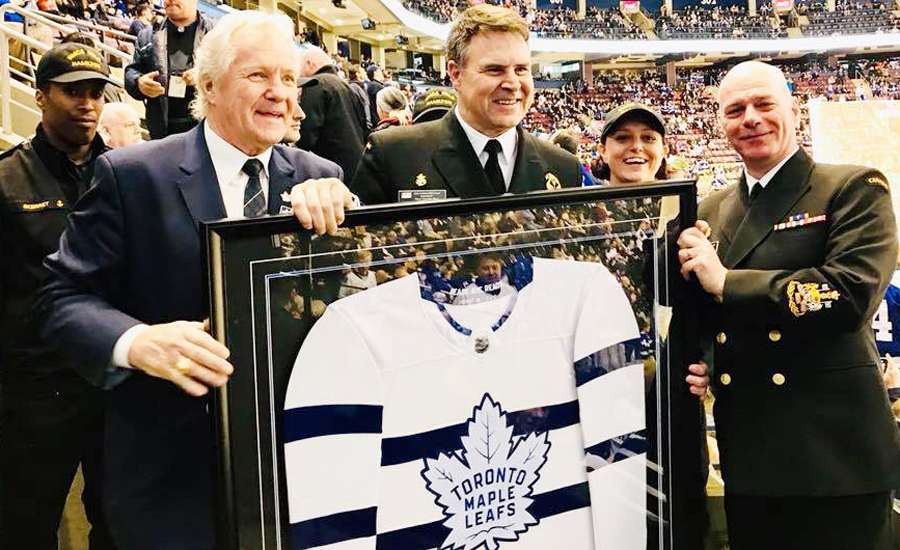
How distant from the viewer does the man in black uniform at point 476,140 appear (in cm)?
176

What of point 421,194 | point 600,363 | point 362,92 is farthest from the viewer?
point 362,92

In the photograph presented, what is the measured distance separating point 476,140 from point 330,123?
1.81 meters

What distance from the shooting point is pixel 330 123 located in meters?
3.50

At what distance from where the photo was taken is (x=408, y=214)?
117 centimetres

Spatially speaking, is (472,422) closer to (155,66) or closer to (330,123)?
(330,123)

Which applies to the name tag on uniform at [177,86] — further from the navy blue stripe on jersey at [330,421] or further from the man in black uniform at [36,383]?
the navy blue stripe on jersey at [330,421]

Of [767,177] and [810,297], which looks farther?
[767,177]

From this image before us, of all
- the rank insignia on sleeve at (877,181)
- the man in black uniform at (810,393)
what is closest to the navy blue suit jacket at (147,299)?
the man in black uniform at (810,393)

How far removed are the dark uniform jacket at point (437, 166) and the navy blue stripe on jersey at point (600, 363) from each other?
557 millimetres

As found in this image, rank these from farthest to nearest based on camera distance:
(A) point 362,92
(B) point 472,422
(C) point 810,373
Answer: (A) point 362,92 < (C) point 810,373 < (B) point 472,422

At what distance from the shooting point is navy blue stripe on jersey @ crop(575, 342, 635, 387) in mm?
1348

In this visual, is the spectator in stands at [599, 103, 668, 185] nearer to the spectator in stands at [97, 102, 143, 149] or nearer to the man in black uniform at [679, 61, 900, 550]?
the man in black uniform at [679, 61, 900, 550]

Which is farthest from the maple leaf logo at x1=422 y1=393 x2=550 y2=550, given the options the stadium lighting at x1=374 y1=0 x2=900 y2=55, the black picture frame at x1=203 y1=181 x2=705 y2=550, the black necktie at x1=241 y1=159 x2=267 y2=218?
the stadium lighting at x1=374 y1=0 x2=900 y2=55

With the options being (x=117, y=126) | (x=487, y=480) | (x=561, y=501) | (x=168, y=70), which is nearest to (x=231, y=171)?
(x=487, y=480)
